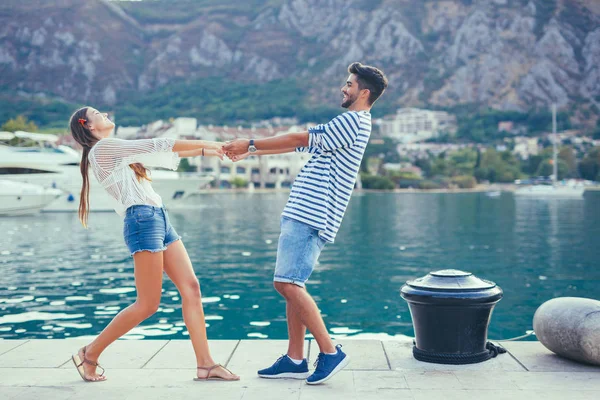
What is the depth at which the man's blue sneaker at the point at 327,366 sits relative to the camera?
4.41 m

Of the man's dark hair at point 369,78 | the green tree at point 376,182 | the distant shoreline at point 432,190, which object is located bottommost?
the distant shoreline at point 432,190

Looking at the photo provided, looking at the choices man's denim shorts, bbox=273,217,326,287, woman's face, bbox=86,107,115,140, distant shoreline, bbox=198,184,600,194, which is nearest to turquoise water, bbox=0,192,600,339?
woman's face, bbox=86,107,115,140

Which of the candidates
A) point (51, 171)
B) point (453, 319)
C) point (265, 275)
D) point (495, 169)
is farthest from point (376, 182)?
point (453, 319)

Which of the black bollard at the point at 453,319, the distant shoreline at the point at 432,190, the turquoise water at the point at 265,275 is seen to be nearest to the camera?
the black bollard at the point at 453,319

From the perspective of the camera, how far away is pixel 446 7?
656 feet

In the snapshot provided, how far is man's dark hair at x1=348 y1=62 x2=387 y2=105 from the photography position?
4.50 meters

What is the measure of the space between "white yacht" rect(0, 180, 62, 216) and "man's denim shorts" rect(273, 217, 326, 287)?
125 ft

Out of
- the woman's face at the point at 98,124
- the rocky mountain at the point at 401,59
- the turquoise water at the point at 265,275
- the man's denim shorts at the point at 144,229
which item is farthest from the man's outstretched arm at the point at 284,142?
the rocky mountain at the point at 401,59

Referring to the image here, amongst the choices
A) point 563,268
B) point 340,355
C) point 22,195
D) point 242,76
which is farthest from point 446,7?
point 340,355

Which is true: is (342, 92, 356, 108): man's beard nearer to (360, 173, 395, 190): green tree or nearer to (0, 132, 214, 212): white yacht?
(0, 132, 214, 212): white yacht

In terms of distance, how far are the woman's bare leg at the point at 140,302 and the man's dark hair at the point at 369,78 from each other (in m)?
1.65

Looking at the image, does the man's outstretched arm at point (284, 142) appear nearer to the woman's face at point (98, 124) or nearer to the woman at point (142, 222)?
the woman at point (142, 222)

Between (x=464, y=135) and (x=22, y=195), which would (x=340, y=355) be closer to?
(x=22, y=195)

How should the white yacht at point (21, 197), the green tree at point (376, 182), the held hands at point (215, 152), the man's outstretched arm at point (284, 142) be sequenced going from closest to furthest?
the man's outstretched arm at point (284, 142) < the held hands at point (215, 152) < the white yacht at point (21, 197) < the green tree at point (376, 182)
